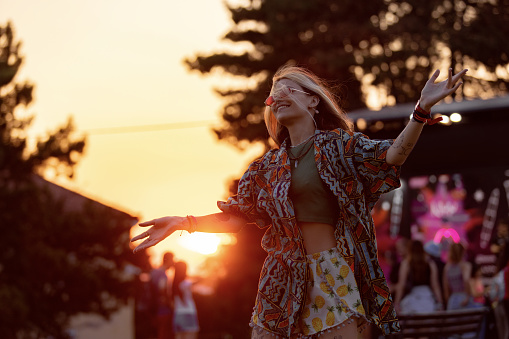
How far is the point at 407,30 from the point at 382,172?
2487cm

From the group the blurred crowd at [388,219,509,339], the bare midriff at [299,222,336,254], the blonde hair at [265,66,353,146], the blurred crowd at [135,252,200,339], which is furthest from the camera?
the blurred crowd at [135,252,200,339]

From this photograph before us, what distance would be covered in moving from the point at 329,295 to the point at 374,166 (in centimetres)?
61

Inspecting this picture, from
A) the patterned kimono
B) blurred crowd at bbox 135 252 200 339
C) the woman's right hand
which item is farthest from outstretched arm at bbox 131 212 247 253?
blurred crowd at bbox 135 252 200 339

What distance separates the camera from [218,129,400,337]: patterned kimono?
4.09 metres

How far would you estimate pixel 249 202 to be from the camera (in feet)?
14.7

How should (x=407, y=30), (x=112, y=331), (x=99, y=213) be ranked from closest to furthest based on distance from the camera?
(x=407, y=30) → (x=99, y=213) → (x=112, y=331)

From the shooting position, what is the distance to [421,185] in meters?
13.7

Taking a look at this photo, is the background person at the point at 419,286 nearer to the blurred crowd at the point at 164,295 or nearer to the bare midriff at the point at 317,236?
the blurred crowd at the point at 164,295

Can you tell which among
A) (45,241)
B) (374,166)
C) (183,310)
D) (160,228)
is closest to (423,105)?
(374,166)

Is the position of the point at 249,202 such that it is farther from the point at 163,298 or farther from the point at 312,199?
the point at 163,298

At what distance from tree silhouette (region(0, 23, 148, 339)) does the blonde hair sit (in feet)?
93.7

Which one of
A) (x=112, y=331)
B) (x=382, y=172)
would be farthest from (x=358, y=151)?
(x=112, y=331)

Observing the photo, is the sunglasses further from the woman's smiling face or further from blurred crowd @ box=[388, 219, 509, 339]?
blurred crowd @ box=[388, 219, 509, 339]

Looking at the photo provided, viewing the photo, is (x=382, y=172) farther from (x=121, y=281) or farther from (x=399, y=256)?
(x=121, y=281)
